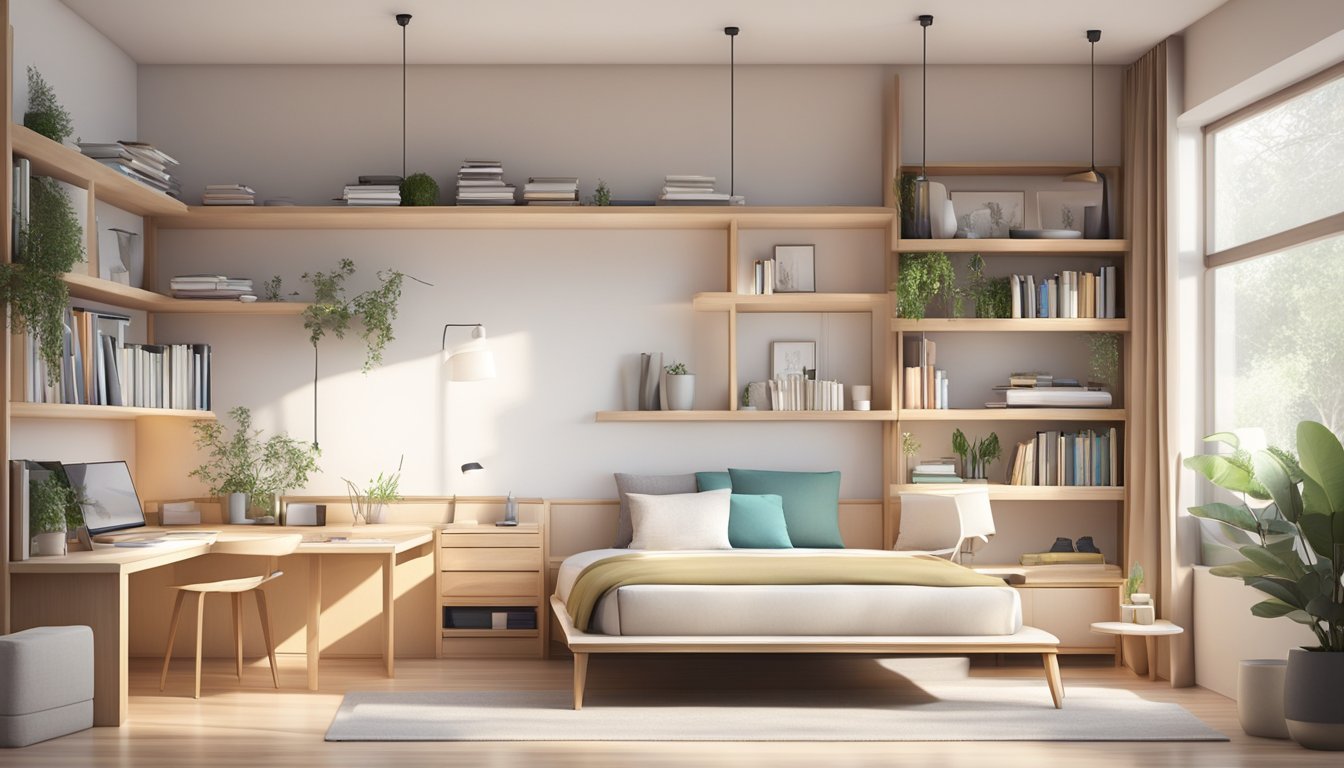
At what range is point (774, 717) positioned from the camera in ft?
16.5

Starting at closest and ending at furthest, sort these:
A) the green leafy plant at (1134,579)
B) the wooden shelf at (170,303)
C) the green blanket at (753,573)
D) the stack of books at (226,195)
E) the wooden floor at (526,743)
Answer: the wooden floor at (526,743) → the green blanket at (753,573) → the wooden shelf at (170,303) → the green leafy plant at (1134,579) → the stack of books at (226,195)

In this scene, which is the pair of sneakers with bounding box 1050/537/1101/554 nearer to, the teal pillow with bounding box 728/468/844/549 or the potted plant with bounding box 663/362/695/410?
the teal pillow with bounding box 728/468/844/549

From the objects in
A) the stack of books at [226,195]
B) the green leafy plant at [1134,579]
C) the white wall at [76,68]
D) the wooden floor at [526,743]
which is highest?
the white wall at [76,68]

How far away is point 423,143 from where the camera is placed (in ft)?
22.4

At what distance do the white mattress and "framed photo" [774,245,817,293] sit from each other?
2.16 m

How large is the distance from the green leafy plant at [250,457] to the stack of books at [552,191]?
1786mm

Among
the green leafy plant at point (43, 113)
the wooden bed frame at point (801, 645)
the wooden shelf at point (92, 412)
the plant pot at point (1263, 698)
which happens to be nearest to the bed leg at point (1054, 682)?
the wooden bed frame at point (801, 645)

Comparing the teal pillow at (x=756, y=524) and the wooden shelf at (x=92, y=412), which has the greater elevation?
the wooden shelf at (x=92, y=412)

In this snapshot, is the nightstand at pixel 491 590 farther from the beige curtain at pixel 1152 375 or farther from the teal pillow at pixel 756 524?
the beige curtain at pixel 1152 375

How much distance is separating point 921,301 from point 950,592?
187cm

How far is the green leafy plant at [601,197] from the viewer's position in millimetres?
6562

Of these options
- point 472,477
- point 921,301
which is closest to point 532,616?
point 472,477

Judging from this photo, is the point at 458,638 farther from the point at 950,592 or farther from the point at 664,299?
the point at 950,592

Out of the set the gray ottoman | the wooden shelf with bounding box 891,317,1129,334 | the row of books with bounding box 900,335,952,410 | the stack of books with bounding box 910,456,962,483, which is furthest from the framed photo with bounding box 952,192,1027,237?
the gray ottoman
